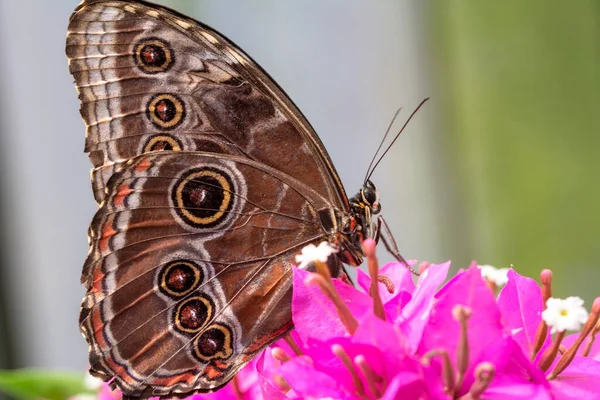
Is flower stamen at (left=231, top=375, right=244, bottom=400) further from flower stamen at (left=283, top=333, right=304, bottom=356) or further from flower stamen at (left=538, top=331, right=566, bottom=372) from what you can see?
flower stamen at (left=538, top=331, right=566, bottom=372)

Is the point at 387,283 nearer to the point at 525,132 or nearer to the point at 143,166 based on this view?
the point at 143,166

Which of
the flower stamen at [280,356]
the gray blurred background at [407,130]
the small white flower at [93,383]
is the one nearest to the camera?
the flower stamen at [280,356]

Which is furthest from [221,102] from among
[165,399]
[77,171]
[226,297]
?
[77,171]

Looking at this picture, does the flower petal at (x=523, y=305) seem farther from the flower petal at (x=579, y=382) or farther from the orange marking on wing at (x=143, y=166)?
the orange marking on wing at (x=143, y=166)

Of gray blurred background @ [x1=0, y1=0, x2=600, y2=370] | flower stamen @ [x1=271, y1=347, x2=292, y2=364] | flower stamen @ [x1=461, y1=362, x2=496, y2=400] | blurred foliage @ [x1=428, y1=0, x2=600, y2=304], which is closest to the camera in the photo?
flower stamen @ [x1=461, y1=362, x2=496, y2=400]

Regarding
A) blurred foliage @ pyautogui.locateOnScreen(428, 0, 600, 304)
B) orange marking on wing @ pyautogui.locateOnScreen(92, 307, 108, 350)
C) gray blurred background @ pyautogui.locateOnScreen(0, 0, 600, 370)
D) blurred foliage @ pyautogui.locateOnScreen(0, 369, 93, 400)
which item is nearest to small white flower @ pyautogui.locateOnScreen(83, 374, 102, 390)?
blurred foliage @ pyautogui.locateOnScreen(0, 369, 93, 400)

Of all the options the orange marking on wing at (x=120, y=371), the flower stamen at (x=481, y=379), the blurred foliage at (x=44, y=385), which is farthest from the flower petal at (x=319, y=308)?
the blurred foliage at (x=44, y=385)
